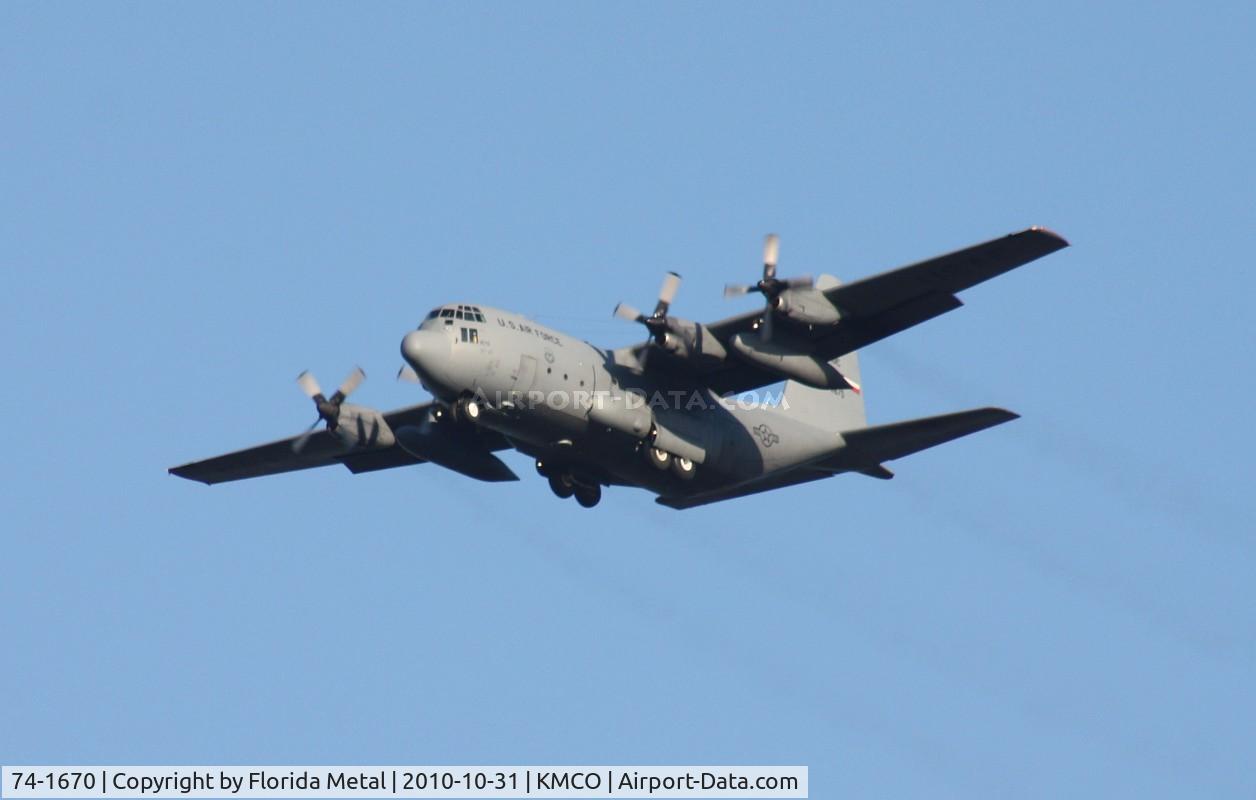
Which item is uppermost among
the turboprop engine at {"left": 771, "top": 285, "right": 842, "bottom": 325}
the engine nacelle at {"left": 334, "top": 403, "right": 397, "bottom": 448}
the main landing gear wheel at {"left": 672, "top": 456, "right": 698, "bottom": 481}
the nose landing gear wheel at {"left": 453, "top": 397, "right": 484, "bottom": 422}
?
the turboprop engine at {"left": 771, "top": 285, "right": 842, "bottom": 325}

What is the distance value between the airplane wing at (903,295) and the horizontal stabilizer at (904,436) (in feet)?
5.88

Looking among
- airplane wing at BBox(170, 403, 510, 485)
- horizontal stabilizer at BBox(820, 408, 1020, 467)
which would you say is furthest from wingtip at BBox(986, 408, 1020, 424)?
airplane wing at BBox(170, 403, 510, 485)

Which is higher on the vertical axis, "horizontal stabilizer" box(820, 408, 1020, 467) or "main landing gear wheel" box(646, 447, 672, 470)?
"horizontal stabilizer" box(820, 408, 1020, 467)

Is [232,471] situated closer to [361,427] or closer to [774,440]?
[361,427]

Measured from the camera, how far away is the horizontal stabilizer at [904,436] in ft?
98.0

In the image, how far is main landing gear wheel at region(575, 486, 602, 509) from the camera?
1232 inches

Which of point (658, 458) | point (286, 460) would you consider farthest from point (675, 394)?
point (286, 460)

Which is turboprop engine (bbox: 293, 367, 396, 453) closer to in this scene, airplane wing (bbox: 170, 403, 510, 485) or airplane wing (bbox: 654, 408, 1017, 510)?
airplane wing (bbox: 170, 403, 510, 485)

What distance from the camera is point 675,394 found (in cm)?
3066

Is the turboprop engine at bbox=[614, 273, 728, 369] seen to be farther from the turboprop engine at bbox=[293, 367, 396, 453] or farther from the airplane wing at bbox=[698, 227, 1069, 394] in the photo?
the turboprop engine at bbox=[293, 367, 396, 453]

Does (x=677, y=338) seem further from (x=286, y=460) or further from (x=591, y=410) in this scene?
(x=286, y=460)

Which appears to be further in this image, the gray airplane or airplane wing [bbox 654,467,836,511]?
airplane wing [bbox 654,467,836,511]

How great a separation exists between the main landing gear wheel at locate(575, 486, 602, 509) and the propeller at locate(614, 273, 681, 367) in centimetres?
251

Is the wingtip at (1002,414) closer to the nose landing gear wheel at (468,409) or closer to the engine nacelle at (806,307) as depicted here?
the engine nacelle at (806,307)
